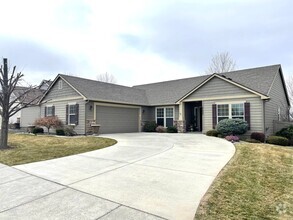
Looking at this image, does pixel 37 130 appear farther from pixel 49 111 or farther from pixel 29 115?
pixel 29 115

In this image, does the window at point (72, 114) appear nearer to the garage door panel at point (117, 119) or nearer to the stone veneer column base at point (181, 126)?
the garage door panel at point (117, 119)

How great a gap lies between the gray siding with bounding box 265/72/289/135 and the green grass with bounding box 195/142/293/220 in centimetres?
792

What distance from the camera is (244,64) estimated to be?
103 feet

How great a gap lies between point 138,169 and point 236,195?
113 inches

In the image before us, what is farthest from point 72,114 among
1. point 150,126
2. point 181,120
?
point 181,120

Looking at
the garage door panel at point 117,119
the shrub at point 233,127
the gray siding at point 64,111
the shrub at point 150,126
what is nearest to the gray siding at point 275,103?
the shrub at point 233,127

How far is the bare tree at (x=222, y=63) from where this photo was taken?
1281 inches

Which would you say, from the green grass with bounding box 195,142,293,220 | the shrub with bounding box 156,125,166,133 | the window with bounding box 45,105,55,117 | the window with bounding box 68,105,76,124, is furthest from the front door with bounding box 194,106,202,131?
the window with bounding box 45,105,55,117

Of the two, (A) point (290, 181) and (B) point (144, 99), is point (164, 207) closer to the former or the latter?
(A) point (290, 181)

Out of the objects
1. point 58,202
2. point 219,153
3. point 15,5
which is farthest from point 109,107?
point 58,202

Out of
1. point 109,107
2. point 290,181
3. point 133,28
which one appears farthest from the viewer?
point 109,107

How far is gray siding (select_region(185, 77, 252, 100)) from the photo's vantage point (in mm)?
15484

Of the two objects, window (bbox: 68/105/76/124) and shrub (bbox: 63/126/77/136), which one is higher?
window (bbox: 68/105/76/124)

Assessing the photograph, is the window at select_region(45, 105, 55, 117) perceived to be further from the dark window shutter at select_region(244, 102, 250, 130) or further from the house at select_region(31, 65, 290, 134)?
the dark window shutter at select_region(244, 102, 250, 130)
